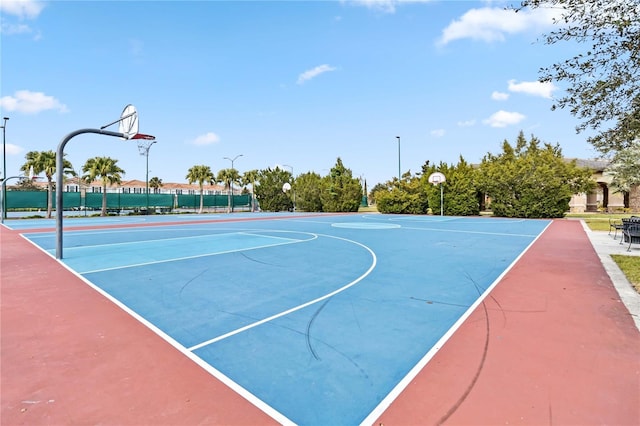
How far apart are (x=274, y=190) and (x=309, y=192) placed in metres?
5.92

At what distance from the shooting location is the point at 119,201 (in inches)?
1663

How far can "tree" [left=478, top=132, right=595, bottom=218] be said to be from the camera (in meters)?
31.0

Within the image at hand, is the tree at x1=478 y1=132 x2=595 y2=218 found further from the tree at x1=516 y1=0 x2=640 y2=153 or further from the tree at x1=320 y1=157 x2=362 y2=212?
the tree at x1=516 y1=0 x2=640 y2=153

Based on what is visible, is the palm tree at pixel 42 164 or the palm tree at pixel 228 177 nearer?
the palm tree at pixel 42 164

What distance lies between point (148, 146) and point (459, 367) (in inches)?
647

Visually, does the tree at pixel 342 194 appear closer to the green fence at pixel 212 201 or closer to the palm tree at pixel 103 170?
the green fence at pixel 212 201

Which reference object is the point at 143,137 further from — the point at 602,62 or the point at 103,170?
the point at 103,170

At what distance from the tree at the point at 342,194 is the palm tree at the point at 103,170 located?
23.7 meters

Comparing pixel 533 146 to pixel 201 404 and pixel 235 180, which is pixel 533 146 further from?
pixel 201 404

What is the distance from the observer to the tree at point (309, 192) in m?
44.9

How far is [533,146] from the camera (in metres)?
56.8

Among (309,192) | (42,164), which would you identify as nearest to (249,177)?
(309,192)

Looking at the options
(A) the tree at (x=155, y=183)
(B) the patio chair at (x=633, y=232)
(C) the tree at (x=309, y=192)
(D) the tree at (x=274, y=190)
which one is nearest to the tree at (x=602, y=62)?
(B) the patio chair at (x=633, y=232)

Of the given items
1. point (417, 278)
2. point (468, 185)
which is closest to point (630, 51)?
point (417, 278)
